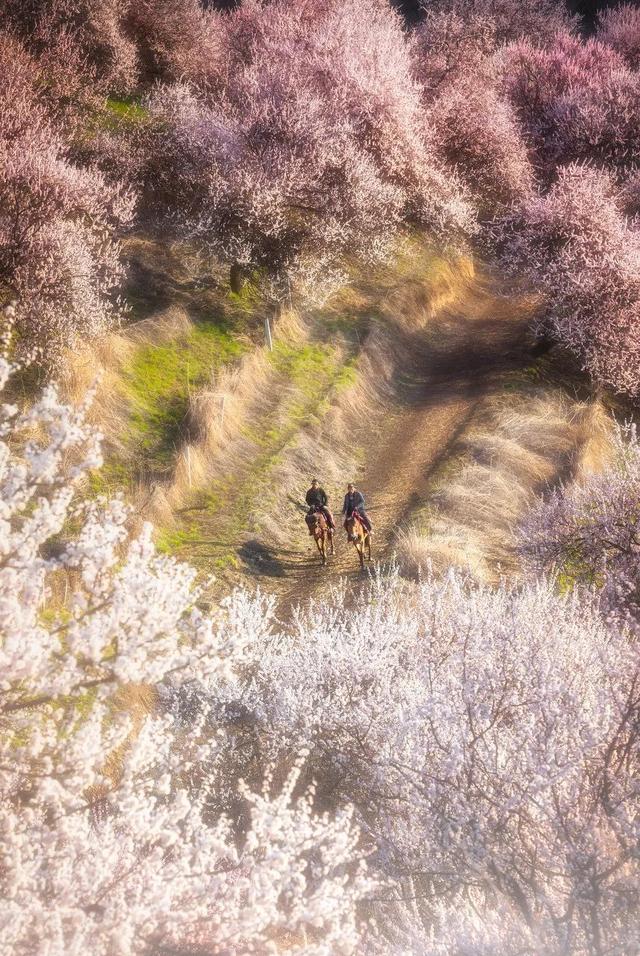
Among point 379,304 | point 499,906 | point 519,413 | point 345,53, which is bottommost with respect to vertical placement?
point 499,906

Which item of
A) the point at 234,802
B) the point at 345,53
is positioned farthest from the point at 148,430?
the point at 345,53

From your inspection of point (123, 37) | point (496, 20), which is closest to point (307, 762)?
point (123, 37)

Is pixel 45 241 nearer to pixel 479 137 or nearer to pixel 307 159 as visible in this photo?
pixel 307 159

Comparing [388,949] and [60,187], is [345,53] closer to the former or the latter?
[60,187]

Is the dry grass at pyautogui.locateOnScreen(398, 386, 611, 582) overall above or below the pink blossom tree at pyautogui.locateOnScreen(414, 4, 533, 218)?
below

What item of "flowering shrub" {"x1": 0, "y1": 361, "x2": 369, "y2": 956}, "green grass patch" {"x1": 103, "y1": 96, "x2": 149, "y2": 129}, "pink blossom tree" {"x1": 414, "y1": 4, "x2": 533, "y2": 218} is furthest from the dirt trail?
"green grass patch" {"x1": 103, "y1": 96, "x2": 149, "y2": 129}

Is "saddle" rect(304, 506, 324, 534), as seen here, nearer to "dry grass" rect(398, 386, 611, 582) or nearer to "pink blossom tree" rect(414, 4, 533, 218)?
"dry grass" rect(398, 386, 611, 582)

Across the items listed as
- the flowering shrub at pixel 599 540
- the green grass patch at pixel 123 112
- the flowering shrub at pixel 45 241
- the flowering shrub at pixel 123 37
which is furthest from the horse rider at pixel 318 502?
the flowering shrub at pixel 123 37

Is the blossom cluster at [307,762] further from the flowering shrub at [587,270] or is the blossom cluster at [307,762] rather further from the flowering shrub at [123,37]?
the flowering shrub at [123,37]
